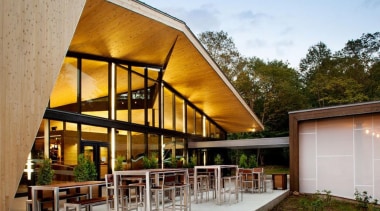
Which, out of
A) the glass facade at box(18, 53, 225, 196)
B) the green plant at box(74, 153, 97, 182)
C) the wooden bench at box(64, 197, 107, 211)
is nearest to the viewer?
the wooden bench at box(64, 197, 107, 211)

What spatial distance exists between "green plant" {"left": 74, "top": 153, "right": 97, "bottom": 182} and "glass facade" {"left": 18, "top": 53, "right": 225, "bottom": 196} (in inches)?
16.5

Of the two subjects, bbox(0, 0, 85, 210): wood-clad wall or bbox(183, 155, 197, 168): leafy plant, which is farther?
bbox(183, 155, 197, 168): leafy plant

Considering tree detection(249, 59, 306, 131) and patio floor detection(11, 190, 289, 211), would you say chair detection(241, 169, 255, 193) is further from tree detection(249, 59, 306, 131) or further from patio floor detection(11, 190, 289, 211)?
tree detection(249, 59, 306, 131)

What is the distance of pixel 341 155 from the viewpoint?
12180mm

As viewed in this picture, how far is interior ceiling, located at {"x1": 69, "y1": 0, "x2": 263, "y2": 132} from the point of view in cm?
925

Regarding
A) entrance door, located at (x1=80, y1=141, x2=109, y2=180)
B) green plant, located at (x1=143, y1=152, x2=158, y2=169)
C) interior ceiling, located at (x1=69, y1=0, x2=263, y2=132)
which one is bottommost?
green plant, located at (x1=143, y1=152, x2=158, y2=169)

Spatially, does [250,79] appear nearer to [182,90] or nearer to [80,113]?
[182,90]

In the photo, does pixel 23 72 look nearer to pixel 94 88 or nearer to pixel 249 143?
pixel 94 88

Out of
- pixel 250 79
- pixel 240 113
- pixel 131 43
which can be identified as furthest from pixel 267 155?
pixel 131 43

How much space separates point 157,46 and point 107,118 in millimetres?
2727

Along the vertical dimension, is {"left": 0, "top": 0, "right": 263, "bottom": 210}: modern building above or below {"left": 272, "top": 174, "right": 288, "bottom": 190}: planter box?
above

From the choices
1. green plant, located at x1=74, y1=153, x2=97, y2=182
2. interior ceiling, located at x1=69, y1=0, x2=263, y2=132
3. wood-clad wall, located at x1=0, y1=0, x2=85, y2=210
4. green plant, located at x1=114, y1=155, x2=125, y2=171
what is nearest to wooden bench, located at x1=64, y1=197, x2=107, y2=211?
wood-clad wall, located at x1=0, y1=0, x2=85, y2=210

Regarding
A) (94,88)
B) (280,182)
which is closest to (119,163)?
(94,88)

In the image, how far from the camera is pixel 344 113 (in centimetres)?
1184
